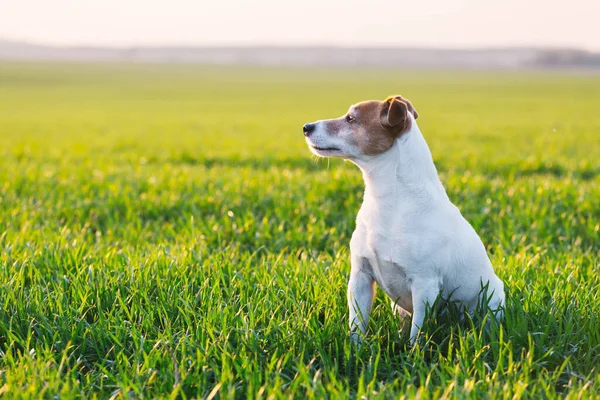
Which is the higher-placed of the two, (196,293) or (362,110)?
(362,110)

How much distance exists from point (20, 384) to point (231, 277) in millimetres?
1937

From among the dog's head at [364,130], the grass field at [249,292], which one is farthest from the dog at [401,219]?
the grass field at [249,292]

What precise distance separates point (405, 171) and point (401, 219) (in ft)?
0.97

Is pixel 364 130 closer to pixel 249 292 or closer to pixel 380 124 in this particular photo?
pixel 380 124

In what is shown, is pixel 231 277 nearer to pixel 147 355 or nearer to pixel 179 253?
pixel 179 253

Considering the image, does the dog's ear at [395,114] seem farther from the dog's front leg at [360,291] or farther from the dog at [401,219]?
the dog's front leg at [360,291]

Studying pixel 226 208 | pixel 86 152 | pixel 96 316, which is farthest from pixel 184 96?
pixel 96 316

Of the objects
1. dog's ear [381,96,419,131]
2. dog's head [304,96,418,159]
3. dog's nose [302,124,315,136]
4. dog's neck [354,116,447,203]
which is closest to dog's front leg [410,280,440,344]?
dog's neck [354,116,447,203]

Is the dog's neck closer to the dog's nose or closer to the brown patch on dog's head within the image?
the brown patch on dog's head

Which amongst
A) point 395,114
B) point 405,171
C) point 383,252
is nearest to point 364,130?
point 395,114

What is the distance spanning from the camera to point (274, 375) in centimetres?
349

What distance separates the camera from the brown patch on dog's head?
3.71 meters

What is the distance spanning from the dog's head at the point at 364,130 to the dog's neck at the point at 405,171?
51mm

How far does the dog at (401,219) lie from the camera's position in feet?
12.4
